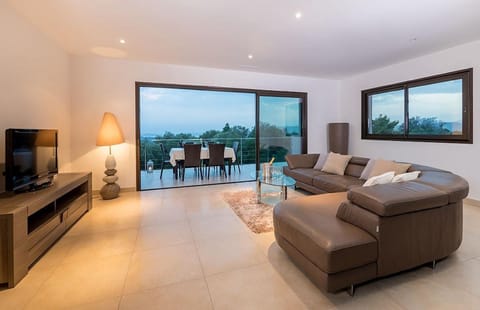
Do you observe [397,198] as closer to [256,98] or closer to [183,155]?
[256,98]

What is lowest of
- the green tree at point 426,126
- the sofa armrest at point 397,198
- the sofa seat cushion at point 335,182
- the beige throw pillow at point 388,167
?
the sofa seat cushion at point 335,182

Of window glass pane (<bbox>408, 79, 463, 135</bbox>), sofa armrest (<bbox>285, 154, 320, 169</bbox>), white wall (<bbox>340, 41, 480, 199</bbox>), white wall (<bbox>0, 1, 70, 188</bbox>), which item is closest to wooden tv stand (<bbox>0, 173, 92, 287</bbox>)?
white wall (<bbox>0, 1, 70, 188</bbox>)

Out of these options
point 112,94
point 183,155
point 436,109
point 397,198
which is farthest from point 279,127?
point 397,198

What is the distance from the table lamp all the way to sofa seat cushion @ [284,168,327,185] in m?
3.25

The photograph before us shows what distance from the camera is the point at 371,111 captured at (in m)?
5.58

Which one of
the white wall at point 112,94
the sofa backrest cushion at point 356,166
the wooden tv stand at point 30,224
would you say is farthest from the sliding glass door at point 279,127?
the wooden tv stand at point 30,224

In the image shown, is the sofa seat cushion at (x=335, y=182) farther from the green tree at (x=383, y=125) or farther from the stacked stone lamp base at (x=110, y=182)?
the stacked stone lamp base at (x=110, y=182)

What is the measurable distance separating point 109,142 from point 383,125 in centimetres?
564

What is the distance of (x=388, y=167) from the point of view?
10.7 ft

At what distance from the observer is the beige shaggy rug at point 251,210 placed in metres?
2.89

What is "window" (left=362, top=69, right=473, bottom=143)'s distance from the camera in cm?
384

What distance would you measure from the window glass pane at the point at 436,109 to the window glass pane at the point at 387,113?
23 cm

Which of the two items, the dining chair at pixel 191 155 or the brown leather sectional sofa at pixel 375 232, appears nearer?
the brown leather sectional sofa at pixel 375 232

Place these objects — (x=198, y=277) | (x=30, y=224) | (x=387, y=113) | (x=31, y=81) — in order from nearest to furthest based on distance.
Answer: (x=198, y=277)
(x=30, y=224)
(x=31, y=81)
(x=387, y=113)
